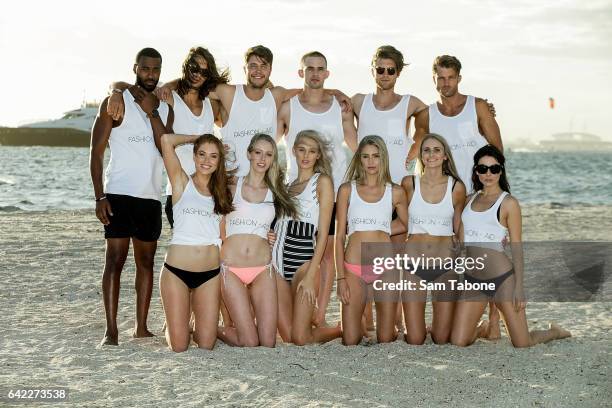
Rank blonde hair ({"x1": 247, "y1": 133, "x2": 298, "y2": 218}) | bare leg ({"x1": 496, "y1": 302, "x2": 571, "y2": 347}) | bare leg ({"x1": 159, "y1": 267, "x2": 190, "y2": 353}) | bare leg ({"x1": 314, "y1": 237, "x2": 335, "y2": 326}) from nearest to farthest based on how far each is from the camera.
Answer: bare leg ({"x1": 159, "y1": 267, "x2": 190, "y2": 353}) → bare leg ({"x1": 496, "y1": 302, "x2": 571, "y2": 347}) → blonde hair ({"x1": 247, "y1": 133, "x2": 298, "y2": 218}) → bare leg ({"x1": 314, "y1": 237, "x2": 335, "y2": 326})

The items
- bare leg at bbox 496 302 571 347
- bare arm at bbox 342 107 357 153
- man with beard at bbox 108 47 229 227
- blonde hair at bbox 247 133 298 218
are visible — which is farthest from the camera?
bare arm at bbox 342 107 357 153

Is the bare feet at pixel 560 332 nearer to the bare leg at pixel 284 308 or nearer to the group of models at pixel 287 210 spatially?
the group of models at pixel 287 210

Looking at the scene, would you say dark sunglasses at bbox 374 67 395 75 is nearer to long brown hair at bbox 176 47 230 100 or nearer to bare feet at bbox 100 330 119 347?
long brown hair at bbox 176 47 230 100

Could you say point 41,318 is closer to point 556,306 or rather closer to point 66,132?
point 556,306

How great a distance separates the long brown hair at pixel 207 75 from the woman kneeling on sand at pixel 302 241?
0.86m

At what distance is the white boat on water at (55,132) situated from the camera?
348ft

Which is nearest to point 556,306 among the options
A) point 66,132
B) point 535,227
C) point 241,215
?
point 241,215

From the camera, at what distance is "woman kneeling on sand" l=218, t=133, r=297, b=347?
19.1ft

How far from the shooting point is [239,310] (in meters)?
5.80

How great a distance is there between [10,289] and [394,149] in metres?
4.54

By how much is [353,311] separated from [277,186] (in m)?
1.18

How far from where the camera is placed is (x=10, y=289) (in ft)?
26.6

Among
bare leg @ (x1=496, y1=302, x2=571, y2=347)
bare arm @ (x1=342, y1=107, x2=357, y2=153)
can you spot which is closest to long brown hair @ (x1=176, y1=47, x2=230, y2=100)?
bare arm @ (x1=342, y1=107, x2=357, y2=153)

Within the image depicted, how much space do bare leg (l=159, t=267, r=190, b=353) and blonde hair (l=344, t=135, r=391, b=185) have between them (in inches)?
64.9
